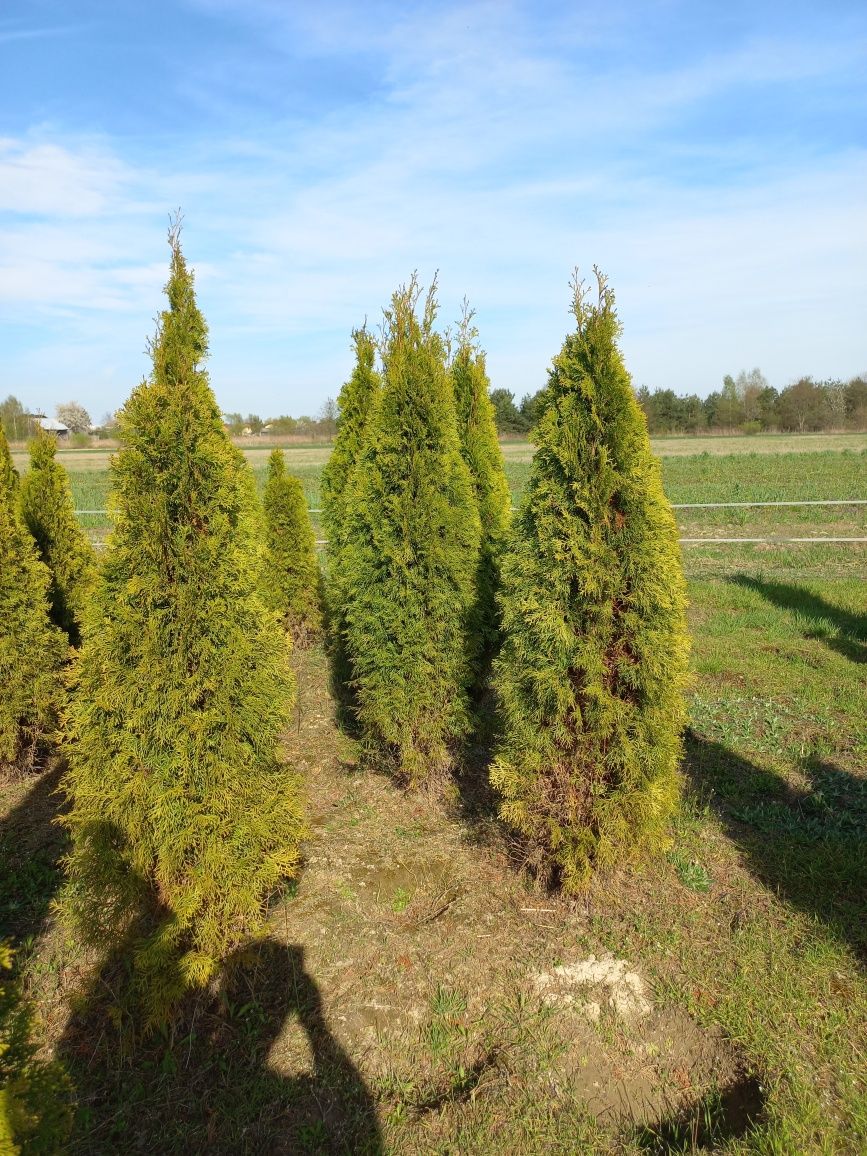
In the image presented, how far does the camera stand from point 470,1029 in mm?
3279

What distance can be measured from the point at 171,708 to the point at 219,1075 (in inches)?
63.0

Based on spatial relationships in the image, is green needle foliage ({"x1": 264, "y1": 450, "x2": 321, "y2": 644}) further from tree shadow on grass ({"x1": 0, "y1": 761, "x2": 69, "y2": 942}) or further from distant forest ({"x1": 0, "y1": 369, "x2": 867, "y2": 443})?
distant forest ({"x1": 0, "y1": 369, "x2": 867, "y2": 443})

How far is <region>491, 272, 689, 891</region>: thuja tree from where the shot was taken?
150 inches

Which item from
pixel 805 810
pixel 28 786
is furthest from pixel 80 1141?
pixel 805 810

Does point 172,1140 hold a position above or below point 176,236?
below

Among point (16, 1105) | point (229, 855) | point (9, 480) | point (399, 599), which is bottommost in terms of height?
point (229, 855)

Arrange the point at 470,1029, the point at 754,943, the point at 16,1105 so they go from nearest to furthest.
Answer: the point at 16,1105 < the point at 470,1029 < the point at 754,943

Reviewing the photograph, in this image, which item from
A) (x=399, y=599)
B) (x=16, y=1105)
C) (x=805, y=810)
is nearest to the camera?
(x=16, y=1105)

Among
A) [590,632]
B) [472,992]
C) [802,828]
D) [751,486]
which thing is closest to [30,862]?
[472,992]

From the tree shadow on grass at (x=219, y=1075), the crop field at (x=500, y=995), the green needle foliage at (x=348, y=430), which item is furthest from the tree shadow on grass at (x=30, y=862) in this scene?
the green needle foliage at (x=348, y=430)

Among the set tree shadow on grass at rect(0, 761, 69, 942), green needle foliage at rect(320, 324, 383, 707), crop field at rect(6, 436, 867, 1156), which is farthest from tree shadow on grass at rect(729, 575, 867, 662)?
tree shadow on grass at rect(0, 761, 69, 942)

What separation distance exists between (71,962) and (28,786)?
2.78 metres

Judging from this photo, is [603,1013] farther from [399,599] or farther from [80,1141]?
[399,599]

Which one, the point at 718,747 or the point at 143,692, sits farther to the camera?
the point at 718,747
